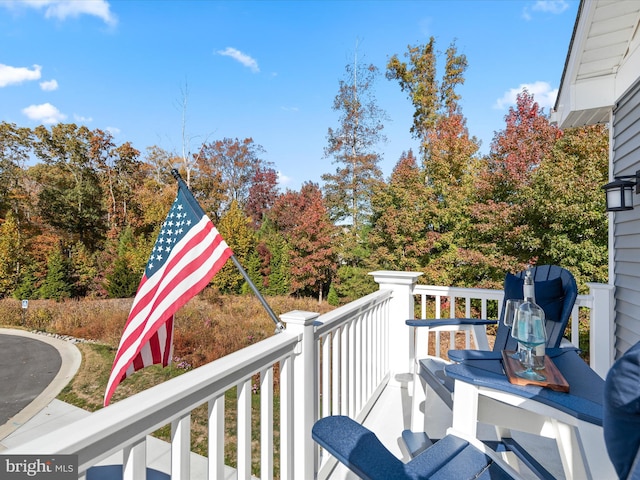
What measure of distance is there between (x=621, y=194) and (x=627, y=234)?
45 cm

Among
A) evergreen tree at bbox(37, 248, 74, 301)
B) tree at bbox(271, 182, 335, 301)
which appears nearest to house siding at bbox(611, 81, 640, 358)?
tree at bbox(271, 182, 335, 301)

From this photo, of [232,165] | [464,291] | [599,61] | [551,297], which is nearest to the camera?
[551,297]

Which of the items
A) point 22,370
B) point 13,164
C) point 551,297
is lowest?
point 22,370

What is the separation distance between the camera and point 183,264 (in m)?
2.00

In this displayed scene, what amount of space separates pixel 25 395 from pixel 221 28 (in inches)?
519

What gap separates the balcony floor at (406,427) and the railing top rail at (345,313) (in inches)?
29.1

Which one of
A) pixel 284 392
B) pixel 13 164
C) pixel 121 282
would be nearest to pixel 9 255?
pixel 121 282

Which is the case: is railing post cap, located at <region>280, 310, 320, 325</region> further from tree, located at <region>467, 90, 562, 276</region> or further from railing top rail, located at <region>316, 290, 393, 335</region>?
tree, located at <region>467, 90, 562, 276</region>

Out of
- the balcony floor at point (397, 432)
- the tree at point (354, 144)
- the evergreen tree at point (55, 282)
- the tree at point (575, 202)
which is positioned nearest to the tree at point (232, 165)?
the tree at point (354, 144)

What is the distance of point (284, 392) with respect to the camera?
1.60 meters

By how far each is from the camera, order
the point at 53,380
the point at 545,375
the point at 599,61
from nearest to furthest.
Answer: the point at 545,375 → the point at 599,61 → the point at 53,380

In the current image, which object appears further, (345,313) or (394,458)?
(345,313)

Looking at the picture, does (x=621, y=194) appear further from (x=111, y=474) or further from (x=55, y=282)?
(x=55, y=282)

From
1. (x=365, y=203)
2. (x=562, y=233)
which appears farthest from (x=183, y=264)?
(x=365, y=203)
